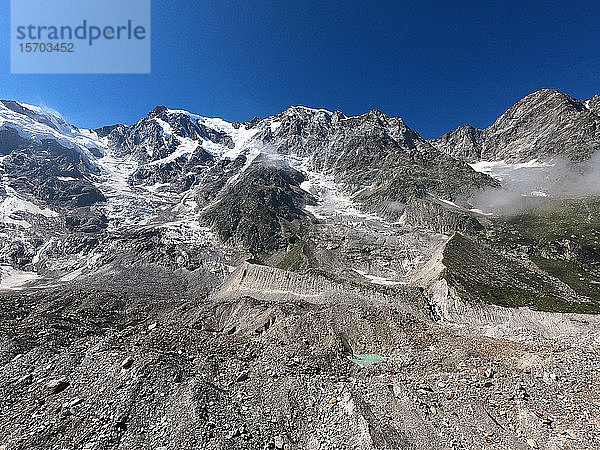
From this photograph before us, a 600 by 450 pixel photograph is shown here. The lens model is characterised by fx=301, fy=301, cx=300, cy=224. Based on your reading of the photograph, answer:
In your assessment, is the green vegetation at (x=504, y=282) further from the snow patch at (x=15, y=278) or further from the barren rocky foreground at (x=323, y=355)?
the snow patch at (x=15, y=278)

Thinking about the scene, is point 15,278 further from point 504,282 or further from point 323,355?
point 504,282

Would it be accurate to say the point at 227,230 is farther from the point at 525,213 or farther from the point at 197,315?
the point at 525,213

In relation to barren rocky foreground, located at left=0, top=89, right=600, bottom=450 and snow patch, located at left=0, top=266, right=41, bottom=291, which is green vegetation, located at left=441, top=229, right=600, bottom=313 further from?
snow patch, located at left=0, top=266, right=41, bottom=291

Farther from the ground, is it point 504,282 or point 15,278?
point 504,282

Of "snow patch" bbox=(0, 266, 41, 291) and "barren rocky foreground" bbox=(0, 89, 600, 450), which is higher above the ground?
"barren rocky foreground" bbox=(0, 89, 600, 450)

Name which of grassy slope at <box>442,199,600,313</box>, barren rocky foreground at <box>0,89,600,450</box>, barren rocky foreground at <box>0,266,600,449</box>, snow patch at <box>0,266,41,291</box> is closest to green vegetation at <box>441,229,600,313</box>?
grassy slope at <box>442,199,600,313</box>

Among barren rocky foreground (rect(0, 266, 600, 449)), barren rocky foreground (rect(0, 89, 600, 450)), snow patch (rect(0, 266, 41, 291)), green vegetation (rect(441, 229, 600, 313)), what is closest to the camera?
barren rocky foreground (rect(0, 266, 600, 449))

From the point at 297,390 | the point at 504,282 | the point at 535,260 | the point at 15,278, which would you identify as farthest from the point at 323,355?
the point at 15,278

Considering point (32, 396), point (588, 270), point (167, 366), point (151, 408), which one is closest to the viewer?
point (151, 408)

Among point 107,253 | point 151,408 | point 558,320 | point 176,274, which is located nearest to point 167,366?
point 151,408

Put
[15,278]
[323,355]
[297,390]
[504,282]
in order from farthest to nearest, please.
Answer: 1. [15,278]
2. [504,282]
3. [323,355]
4. [297,390]

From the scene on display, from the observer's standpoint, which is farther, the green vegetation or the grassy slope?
the grassy slope
